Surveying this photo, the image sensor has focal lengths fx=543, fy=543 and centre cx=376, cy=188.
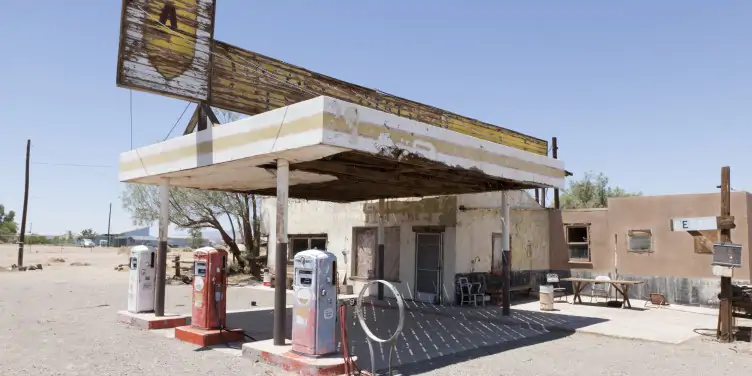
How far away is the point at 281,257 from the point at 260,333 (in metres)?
2.84

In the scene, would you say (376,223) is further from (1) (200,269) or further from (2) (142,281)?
(1) (200,269)

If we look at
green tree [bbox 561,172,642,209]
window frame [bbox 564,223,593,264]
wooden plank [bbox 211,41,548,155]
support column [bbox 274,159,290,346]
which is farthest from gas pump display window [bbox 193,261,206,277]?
green tree [bbox 561,172,642,209]

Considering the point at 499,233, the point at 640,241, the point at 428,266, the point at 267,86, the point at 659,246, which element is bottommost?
the point at 428,266

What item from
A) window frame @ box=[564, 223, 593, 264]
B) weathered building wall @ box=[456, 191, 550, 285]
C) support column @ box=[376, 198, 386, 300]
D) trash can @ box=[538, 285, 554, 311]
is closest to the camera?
trash can @ box=[538, 285, 554, 311]

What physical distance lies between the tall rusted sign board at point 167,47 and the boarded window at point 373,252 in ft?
28.1

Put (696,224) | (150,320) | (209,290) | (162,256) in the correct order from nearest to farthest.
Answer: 1. (209,290)
2. (150,320)
3. (162,256)
4. (696,224)

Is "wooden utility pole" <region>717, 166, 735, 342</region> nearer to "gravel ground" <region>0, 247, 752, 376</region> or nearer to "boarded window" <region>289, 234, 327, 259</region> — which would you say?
"gravel ground" <region>0, 247, 752, 376</region>

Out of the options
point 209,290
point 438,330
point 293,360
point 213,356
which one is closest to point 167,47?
point 209,290

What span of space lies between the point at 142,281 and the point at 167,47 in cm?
502

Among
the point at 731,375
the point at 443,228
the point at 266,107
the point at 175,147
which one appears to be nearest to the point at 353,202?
the point at 443,228

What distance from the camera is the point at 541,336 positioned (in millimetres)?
10539

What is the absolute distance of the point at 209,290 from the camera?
30.4ft

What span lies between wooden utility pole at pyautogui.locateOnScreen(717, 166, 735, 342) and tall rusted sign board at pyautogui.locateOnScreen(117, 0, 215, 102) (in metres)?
9.65

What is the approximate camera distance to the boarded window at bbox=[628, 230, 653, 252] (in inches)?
642
